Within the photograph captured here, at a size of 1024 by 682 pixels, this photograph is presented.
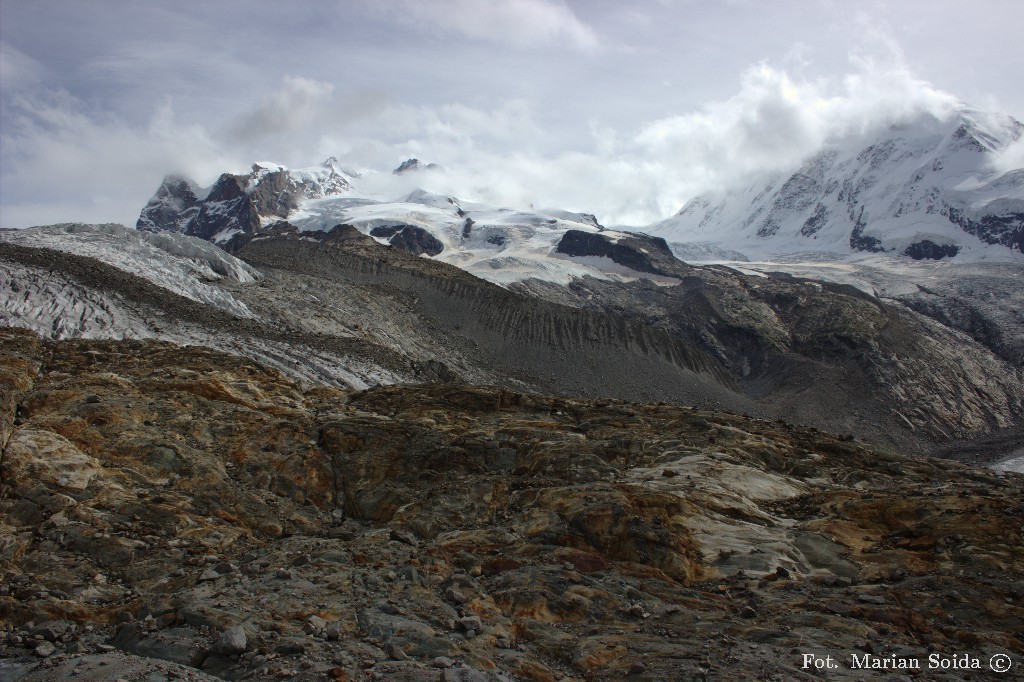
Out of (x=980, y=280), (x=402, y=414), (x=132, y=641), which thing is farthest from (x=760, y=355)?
(x=132, y=641)

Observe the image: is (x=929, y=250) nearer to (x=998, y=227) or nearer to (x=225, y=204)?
(x=998, y=227)

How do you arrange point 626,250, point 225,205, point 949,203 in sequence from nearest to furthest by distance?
point 626,250 < point 949,203 < point 225,205

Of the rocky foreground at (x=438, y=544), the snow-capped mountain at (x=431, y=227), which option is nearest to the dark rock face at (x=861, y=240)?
the snow-capped mountain at (x=431, y=227)

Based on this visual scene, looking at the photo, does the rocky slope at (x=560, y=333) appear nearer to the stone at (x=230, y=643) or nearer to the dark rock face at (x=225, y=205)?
the stone at (x=230, y=643)

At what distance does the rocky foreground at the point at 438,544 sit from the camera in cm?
882

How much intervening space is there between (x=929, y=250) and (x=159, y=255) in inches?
6277

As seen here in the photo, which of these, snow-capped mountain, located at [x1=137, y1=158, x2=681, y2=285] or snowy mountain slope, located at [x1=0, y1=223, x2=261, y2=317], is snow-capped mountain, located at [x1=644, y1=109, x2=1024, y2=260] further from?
snowy mountain slope, located at [x1=0, y1=223, x2=261, y2=317]

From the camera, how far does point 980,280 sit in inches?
4449

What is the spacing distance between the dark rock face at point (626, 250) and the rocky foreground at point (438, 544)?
107937 millimetres

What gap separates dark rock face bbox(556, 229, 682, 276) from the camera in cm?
12571

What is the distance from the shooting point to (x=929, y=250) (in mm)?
160750

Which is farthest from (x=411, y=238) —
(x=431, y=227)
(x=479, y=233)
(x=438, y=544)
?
(x=438, y=544)

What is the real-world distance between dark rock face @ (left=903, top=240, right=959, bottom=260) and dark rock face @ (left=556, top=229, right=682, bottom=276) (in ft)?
197

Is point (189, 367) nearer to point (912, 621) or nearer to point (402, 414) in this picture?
point (402, 414)
